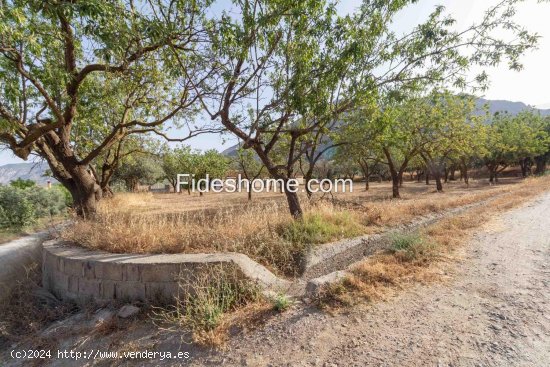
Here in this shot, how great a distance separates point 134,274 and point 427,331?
3.87 m

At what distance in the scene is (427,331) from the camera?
2.91 metres

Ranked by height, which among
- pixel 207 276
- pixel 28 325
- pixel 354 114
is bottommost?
pixel 28 325

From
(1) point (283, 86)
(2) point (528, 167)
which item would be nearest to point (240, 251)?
(1) point (283, 86)

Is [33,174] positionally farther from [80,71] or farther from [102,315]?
[102,315]

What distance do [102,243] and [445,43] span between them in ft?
26.1

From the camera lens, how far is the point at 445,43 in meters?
5.94

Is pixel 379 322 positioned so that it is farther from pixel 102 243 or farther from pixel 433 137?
pixel 433 137

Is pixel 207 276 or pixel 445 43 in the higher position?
pixel 445 43

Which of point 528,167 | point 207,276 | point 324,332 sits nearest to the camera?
point 324,332

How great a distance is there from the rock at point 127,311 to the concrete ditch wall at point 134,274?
17 centimetres

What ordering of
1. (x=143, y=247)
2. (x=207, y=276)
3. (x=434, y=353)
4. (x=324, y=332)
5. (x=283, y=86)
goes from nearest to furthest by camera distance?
(x=434, y=353)
(x=324, y=332)
(x=207, y=276)
(x=143, y=247)
(x=283, y=86)

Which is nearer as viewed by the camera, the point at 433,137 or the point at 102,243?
the point at 102,243


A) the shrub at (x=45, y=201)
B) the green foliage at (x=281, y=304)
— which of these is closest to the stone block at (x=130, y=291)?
the green foliage at (x=281, y=304)

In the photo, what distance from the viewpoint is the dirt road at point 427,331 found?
2.58 meters
